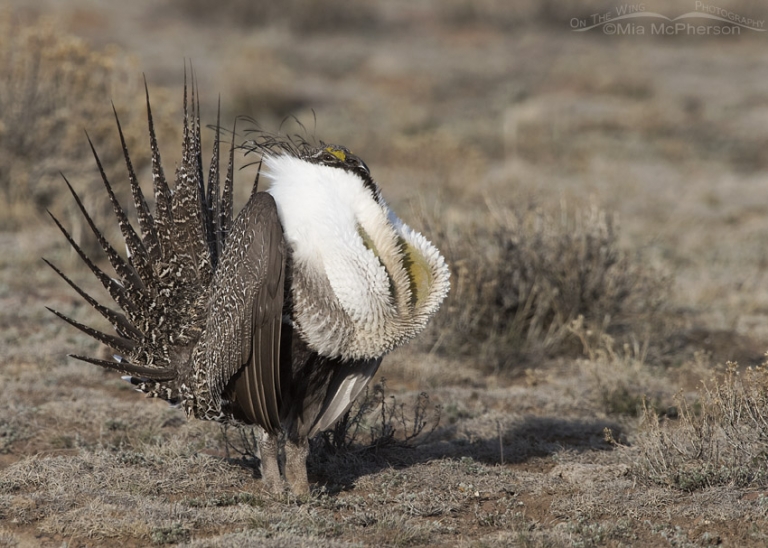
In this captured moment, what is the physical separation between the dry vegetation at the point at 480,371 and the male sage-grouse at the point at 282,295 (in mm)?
402

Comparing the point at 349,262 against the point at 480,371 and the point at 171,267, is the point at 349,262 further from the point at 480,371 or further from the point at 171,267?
the point at 480,371

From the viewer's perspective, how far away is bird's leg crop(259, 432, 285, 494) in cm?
354

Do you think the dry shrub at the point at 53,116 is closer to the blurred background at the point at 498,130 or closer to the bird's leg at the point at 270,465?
the blurred background at the point at 498,130

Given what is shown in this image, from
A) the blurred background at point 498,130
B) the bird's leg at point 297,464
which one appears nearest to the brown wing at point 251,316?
the bird's leg at point 297,464

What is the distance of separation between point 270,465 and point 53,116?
5.70 metres

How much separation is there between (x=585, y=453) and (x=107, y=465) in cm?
213

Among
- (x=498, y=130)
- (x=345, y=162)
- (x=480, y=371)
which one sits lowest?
(x=480, y=371)

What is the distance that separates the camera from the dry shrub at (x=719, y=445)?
11.7ft

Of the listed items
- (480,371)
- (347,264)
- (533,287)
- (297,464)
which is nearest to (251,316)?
(347,264)

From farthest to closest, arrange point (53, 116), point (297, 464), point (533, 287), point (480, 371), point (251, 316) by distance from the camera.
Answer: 1. point (53, 116)
2. point (533, 287)
3. point (480, 371)
4. point (297, 464)
5. point (251, 316)

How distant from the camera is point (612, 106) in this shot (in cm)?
→ 1574

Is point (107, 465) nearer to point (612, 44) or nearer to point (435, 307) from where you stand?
point (435, 307)

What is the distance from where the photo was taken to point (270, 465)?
11.7ft

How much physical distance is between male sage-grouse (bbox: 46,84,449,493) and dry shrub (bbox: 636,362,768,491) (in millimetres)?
1217
